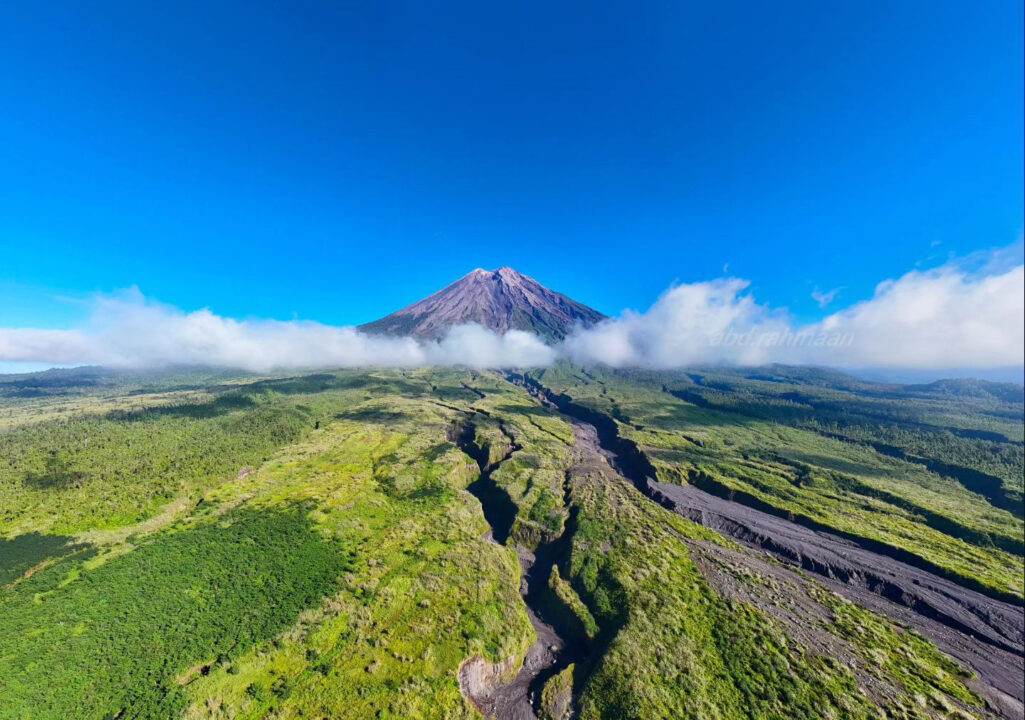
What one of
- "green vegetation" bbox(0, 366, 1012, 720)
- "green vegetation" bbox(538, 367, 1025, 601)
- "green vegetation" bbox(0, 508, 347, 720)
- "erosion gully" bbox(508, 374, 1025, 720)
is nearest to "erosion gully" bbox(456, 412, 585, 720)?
"green vegetation" bbox(0, 366, 1012, 720)

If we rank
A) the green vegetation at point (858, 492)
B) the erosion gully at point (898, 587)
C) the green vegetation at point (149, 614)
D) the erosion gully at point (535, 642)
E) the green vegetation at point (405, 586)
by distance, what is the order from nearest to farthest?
the green vegetation at point (149, 614) → the green vegetation at point (405, 586) → the erosion gully at point (535, 642) → the erosion gully at point (898, 587) → the green vegetation at point (858, 492)

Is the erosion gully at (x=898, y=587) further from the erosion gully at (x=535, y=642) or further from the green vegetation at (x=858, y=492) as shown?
the erosion gully at (x=535, y=642)

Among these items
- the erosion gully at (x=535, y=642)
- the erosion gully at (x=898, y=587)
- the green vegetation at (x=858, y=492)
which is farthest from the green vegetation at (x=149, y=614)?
the green vegetation at (x=858, y=492)

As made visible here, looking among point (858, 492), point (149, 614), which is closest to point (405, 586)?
point (149, 614)

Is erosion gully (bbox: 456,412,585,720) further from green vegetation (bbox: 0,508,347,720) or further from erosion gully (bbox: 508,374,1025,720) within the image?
erosion gully (bbox: 508,374,1025,720)

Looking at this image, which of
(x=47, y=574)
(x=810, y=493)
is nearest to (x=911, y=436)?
(x=810, y=493)

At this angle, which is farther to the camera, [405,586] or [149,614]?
[405,586]

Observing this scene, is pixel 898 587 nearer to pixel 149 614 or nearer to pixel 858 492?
pixel 858 492

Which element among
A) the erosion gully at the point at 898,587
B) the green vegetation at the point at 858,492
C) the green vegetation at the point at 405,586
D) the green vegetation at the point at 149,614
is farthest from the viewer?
the green vegetation at the point at 858,492

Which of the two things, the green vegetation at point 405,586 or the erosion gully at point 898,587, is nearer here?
the green vegetation at point 405,586

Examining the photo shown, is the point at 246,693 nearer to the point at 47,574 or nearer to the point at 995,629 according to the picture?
the point at 47,574

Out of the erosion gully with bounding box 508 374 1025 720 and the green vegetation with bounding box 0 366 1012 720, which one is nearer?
the green vegetation with bounding box 0 366 1012 720
